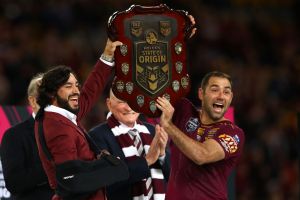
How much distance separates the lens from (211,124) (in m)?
5.49

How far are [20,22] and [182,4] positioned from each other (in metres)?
2.59

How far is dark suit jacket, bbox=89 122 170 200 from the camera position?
223 inches

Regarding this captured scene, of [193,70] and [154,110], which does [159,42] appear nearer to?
[154,110]

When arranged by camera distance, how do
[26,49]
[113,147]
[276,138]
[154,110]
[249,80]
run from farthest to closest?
[249,80], [276,138], [26,49], [113,147], [154,110]

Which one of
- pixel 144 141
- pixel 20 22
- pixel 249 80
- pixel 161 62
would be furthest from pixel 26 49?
pixel 161 62

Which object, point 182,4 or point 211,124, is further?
point 182,4

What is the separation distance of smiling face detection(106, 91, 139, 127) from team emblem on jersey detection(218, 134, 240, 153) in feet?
2.65

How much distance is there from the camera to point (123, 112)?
19.5ft

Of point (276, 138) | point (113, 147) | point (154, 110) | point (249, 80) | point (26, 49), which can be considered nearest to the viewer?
point (154, 110)

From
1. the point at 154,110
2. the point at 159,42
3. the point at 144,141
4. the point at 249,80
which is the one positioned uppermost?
the point at 159,42

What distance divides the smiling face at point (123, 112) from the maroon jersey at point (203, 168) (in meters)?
0.49

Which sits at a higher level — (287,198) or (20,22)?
(20,22)

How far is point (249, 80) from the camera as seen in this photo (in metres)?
11.9

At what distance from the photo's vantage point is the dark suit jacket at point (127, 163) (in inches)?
223
